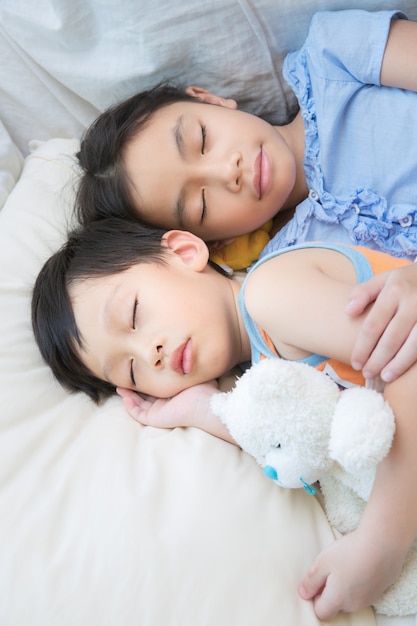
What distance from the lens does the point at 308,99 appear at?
1283 mm

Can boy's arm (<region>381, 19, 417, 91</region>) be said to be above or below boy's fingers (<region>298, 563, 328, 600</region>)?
above

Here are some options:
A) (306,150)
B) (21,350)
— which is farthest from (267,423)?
(306,150)

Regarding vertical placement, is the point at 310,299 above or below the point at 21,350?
above

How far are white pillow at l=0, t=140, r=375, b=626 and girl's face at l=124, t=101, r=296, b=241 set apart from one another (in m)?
0.42

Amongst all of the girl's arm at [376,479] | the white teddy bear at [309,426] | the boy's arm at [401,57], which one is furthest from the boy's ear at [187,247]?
the boy's arm at [401,57]

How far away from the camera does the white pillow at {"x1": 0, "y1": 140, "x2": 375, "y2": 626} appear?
0.81 m

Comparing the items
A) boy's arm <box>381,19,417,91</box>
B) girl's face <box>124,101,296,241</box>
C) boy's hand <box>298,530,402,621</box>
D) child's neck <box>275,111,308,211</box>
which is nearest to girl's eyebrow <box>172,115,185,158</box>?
girl's face <box>124,101,296,241</box>

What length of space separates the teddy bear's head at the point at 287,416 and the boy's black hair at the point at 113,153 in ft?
1.91

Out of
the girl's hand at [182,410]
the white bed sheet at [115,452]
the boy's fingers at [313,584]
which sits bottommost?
the boy's fingers at [313,584]

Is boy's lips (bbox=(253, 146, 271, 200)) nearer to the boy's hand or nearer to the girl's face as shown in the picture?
the girl's face

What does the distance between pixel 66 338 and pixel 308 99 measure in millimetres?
677

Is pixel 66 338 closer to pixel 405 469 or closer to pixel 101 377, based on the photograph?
pixel 101 377

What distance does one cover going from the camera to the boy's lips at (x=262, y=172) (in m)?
1.21

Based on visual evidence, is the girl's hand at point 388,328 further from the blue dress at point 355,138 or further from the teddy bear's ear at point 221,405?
the blue dress at point 355,138
